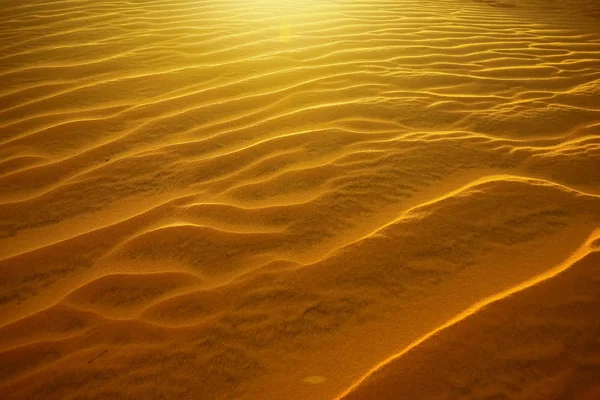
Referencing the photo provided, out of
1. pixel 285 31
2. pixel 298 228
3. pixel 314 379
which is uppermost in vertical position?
pixel 285 31

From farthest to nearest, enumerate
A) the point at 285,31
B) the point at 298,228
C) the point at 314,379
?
1. the point at 285,31
2. the point at 298,228
3. the point at 314,379

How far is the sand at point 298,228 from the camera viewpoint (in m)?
1.04

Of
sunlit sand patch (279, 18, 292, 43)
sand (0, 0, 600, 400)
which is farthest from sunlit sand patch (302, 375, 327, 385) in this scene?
sunlit sand patch (279, 18, 292, 43)

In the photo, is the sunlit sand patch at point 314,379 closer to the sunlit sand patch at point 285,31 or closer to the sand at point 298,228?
the sand at point 298,228

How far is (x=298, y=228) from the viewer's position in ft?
4.75

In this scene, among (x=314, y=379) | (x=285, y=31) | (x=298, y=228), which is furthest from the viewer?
(x=285, y=31)

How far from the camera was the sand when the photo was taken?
1044 millimetres

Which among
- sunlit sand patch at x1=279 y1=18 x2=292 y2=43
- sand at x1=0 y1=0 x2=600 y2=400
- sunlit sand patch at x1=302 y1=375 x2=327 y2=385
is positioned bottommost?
sunlit sand patch at x1=302 y1=375 x2=327 y2=385

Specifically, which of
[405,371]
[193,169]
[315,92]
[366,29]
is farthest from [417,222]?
[366,29]

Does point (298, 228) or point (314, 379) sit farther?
point (298, 228)

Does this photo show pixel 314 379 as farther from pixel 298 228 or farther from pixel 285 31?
pixel 285 31

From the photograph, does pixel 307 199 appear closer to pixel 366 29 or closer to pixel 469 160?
pixel 469 160

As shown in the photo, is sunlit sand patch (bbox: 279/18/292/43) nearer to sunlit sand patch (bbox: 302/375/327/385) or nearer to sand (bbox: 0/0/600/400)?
sand (bbox: 0/0/600/400)

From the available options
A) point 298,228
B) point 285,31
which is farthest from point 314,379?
point 285,31
